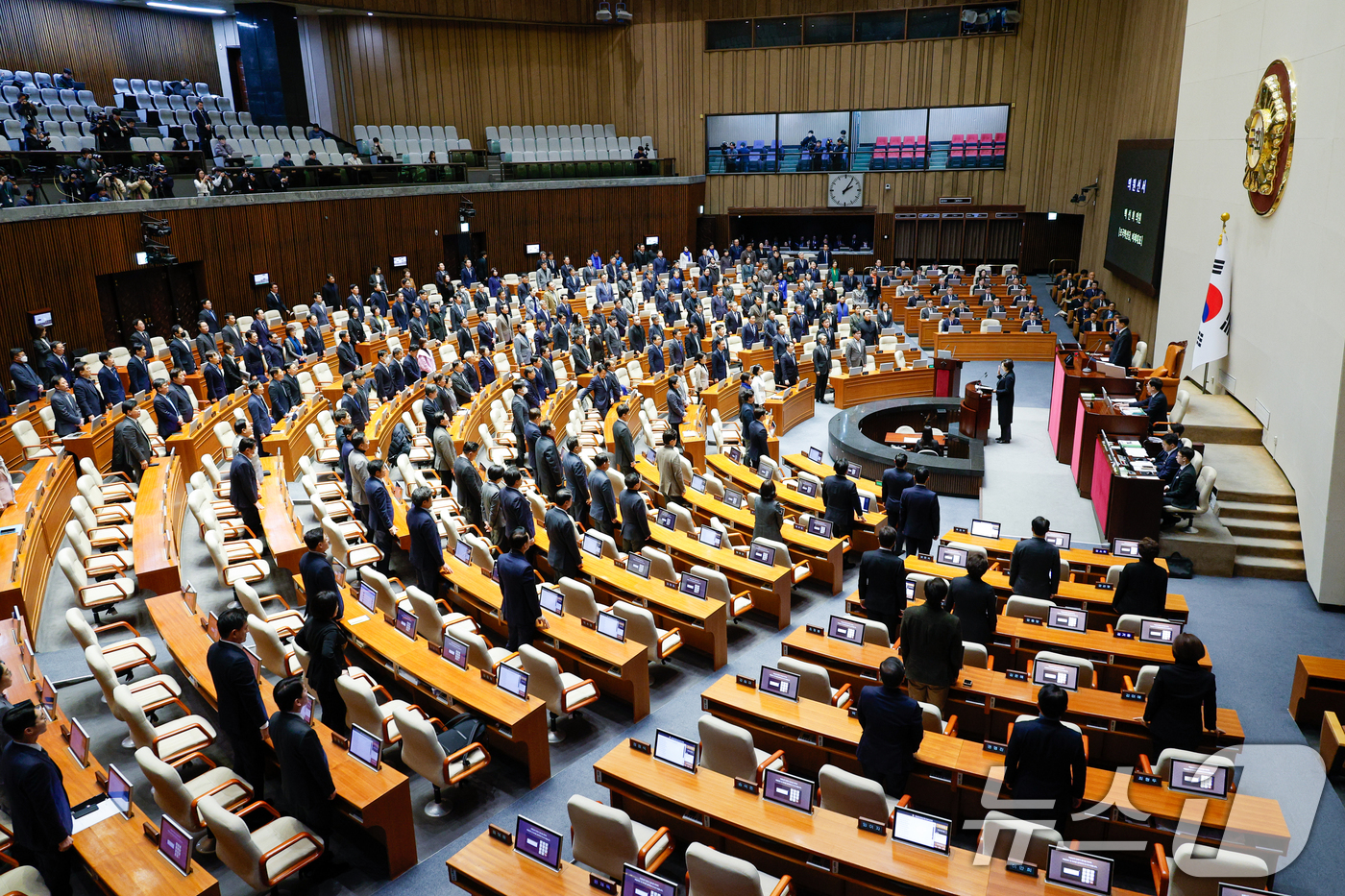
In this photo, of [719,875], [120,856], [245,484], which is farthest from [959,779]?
[245,484]

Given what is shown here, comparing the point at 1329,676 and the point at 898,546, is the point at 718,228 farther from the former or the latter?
the point at 1329,676

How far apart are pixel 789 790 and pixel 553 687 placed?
6.63 feet

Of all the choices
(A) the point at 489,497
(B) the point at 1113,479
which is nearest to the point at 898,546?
(B) the point at 1113,479

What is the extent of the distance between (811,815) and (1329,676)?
179 inches

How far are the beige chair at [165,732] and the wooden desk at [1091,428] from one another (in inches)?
398

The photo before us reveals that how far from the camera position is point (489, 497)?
9.26 m

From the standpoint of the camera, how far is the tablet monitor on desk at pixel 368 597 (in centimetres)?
714

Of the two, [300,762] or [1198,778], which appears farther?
[1198,778]

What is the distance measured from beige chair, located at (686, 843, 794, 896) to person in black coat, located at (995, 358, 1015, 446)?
10.6 m

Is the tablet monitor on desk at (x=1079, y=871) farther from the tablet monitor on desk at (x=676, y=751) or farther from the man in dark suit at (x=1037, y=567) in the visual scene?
the man in dark suit at (x=1037, y=567)

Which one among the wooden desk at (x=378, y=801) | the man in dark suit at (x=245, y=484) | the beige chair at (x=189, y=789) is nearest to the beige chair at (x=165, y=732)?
the beige chair at (x=189, y=789)

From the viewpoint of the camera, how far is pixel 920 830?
14.4 ft

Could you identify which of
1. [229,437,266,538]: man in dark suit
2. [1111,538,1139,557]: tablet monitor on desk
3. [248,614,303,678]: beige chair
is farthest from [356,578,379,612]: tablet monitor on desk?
[1111,538,1139,557]: tablet monitor on desk

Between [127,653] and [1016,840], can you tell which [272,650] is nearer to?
[127,653]
